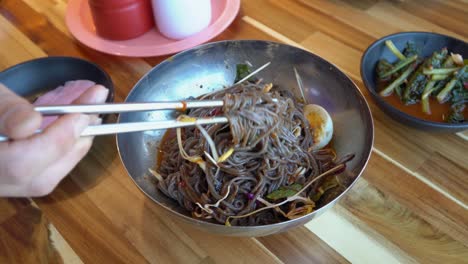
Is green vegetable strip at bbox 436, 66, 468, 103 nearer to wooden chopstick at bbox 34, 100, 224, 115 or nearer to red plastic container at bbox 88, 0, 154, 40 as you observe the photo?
wooden chopstick at bbox 34, 100, 224, 115

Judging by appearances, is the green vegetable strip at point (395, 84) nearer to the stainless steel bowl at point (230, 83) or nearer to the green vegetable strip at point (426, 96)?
the green vegetable strip at point (426, 96)

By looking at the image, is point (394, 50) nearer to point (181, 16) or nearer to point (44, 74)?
point (181, 16)

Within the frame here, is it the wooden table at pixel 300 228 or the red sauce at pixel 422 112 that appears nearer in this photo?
the wooden table at pixel 300 228

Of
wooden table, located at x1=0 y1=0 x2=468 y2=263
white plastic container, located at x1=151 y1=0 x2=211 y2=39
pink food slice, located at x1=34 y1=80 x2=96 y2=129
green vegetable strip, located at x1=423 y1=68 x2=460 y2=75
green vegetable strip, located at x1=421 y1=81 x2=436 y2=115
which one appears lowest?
wooden table, located at x1=0 y1=0 x2=468 y2=263

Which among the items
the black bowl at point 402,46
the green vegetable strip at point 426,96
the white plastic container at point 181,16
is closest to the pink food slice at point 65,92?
the white plastic container at point 181,16

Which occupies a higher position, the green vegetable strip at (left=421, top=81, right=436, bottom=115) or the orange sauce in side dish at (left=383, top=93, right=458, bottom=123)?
the green vegetable strip at (left=421, top=81, right=436, bottom=115)

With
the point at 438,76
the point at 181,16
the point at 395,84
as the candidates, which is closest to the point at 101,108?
the point at 181,16

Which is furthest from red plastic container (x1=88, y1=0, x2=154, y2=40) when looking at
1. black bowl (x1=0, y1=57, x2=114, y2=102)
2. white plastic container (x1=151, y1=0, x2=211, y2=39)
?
black bowl (x1=0, y1=57, x2=114, y2=102)
